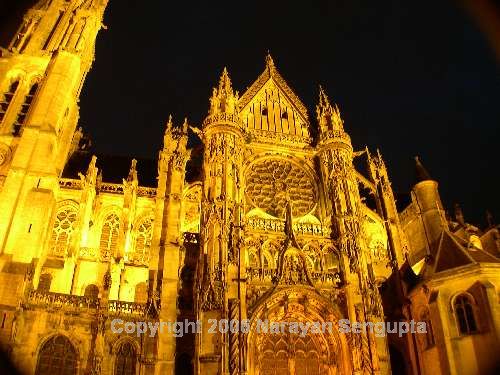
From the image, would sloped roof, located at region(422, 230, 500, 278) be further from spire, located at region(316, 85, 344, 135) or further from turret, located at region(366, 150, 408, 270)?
spire, located at region(316, 85, 344, 135)

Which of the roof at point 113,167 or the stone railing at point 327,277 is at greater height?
the roof at point 113,167

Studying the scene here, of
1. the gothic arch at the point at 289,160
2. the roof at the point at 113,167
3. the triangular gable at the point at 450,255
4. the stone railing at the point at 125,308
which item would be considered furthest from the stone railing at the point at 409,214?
the stone railing at the point at 125,308

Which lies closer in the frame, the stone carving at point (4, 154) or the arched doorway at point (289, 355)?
the arched doorway at point (289, 355)

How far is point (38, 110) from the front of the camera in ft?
79.4

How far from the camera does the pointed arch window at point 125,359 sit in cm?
1847

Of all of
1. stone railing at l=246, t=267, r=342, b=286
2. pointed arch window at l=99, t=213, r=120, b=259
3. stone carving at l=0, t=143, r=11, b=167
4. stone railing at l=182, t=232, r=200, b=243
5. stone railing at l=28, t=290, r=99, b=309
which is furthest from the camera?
pointed arch window at l=99, t=213, r=120, b=259

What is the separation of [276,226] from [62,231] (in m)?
11.7

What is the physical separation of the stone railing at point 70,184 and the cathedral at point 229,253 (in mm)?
83

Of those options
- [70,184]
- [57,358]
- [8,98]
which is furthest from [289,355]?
[8,98]

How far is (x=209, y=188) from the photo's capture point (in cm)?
2217

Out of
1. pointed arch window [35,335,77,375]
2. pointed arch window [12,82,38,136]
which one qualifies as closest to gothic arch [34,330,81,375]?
pointed arch window [35,335,77,375]

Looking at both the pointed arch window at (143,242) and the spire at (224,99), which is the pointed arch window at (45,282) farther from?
the spire at (224,99)

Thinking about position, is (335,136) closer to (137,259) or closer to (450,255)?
(450,255)

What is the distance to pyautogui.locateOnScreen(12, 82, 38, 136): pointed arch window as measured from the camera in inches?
978
